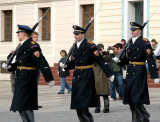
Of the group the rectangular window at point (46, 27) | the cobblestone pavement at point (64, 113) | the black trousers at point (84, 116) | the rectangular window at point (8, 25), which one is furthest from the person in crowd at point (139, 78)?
the rectangular window at point (8, 25)

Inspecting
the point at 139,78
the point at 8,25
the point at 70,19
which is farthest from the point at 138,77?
the point at 8,25

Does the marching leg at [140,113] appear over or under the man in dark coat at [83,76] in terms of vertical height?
under

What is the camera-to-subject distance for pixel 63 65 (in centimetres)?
1012

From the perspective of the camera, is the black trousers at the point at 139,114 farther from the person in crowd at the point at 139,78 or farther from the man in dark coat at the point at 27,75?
the man in dark coat at the point at 27,75

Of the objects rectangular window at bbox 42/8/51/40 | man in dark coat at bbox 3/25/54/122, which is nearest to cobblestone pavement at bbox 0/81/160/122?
man in dark coat at bbox 3/25/54/122

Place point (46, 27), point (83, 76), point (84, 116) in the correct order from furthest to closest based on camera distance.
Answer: point (46, 27) → point (83, 76) → point (84, 116)

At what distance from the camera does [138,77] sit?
1038 cm

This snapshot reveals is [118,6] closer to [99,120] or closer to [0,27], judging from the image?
[0,27]

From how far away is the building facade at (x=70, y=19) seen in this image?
2583 centimetres

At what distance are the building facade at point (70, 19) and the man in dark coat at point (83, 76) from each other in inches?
604

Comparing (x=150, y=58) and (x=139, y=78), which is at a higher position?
(x=150, y=58)

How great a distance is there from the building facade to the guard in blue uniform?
Result: 14.5 metres

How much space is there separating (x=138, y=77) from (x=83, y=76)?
4.36 ft

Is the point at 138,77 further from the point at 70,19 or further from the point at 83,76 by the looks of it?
the point at 70,19
